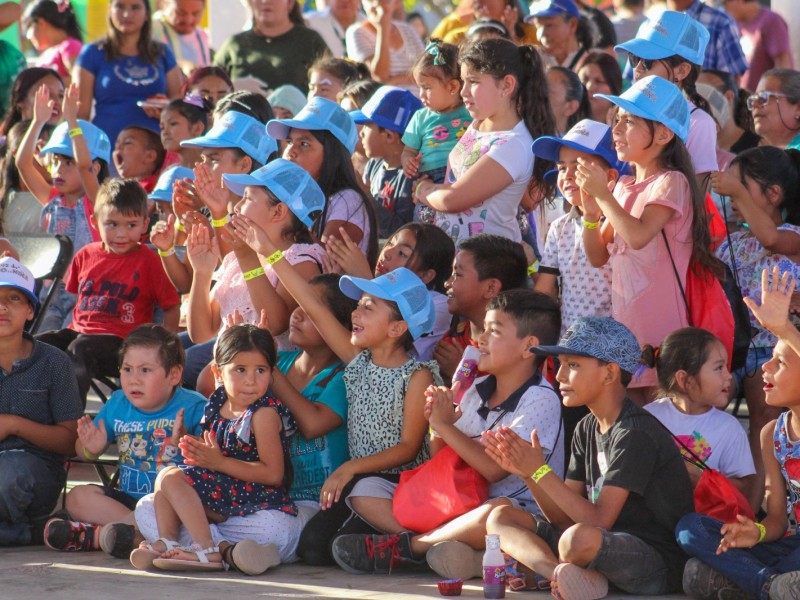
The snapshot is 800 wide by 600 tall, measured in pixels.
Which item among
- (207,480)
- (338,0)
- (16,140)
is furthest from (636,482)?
(338,0)

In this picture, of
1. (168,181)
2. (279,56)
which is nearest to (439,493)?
(168,181)

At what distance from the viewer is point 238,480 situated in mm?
5230

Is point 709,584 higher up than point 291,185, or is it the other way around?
point 291,185

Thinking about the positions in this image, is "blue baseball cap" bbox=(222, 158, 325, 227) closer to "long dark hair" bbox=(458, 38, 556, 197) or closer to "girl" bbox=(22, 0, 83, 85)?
"long dark hair" bbox=(458, 38, 556, 197)

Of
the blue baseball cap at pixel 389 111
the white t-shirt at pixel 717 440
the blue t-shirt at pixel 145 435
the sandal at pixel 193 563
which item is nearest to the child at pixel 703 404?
the white t-shirt at pixel 717 440

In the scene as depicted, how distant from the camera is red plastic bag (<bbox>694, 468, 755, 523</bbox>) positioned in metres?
4.71

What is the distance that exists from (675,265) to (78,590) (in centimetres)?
260

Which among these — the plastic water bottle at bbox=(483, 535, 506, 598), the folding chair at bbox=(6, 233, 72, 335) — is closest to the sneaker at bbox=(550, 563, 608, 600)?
the plastic water bottle at bbox=(483, 535, 506, 598)

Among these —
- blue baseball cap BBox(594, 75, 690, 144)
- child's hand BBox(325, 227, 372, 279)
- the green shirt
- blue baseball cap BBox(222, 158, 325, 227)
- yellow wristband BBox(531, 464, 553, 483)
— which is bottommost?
yellow wristband BBox(531, 464, 553, 483)

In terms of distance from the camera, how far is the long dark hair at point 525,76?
6148 mm

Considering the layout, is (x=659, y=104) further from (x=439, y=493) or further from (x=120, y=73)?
(x=120, y=73)

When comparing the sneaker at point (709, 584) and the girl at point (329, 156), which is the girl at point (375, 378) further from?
the sneaker at point (709, 584)

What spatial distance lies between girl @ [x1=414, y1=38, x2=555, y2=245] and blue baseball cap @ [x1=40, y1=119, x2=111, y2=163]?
8.13 ft

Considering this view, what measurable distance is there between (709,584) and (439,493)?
108 centimetres
